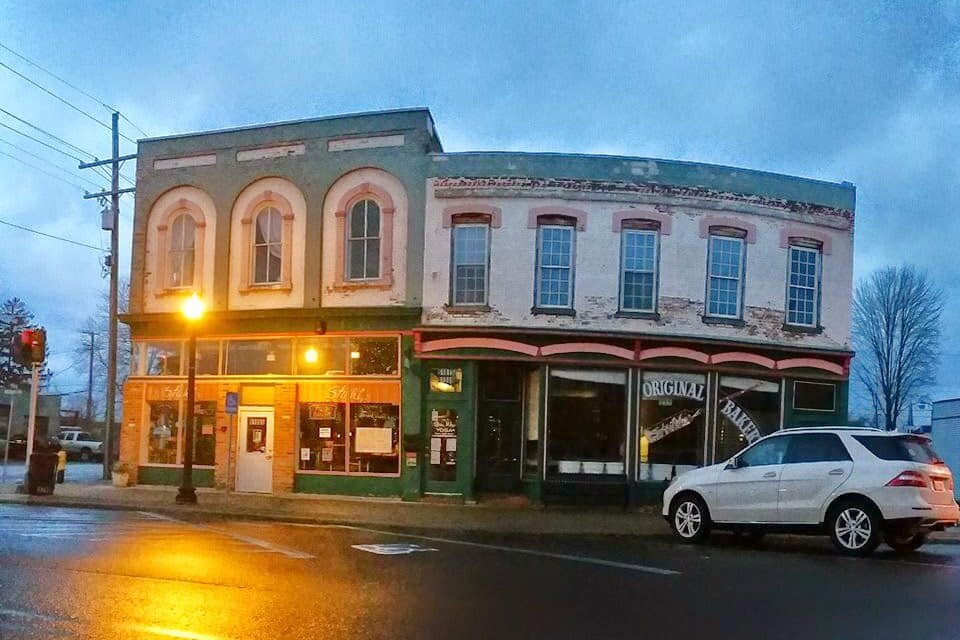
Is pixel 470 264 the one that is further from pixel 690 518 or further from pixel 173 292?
pixel 690 518

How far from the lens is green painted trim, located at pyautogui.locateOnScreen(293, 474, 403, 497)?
21.1 meters

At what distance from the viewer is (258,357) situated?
22688 millimetres

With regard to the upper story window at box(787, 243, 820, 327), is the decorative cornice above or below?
above

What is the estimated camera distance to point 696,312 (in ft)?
69.2

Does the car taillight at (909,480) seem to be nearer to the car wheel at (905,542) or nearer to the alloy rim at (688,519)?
the car wheel at (905,542)

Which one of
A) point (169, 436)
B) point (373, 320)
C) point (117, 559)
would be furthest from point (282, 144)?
point (117, 559)

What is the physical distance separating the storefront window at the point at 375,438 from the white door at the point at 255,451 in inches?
89.4

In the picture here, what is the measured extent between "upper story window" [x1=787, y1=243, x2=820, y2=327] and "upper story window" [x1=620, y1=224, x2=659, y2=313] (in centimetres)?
353

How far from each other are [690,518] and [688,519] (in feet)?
0.13

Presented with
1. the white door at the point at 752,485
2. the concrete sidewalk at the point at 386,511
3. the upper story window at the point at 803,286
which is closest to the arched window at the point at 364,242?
the concrete sidewalk at the point at 386,511

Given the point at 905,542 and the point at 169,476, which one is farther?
the point at 169,476

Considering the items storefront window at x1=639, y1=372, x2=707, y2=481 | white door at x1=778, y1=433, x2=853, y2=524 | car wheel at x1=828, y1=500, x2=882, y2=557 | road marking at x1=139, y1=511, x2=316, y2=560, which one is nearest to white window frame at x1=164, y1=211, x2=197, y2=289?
road marking at x1=139, y1=511, x2=316, y2=560

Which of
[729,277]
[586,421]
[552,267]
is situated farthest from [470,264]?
[729,277]

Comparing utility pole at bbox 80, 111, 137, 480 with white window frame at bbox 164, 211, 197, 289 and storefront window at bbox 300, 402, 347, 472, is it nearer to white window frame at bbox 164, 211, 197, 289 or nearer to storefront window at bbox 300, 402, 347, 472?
white window frame at bbox 164, 211, 197, 289
